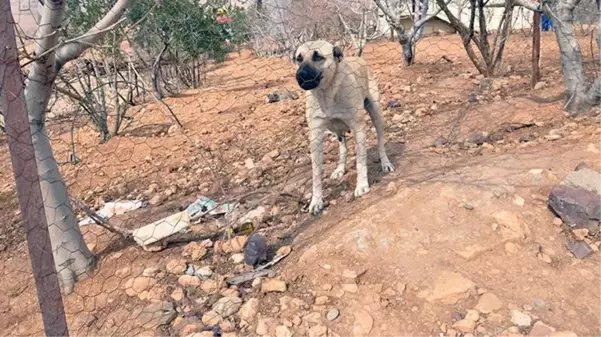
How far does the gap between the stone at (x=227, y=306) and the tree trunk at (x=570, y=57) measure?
3586 mm

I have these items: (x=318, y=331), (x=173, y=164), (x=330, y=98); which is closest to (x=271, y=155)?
(x=173, y=164)

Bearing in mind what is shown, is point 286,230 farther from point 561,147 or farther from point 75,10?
point 75,10

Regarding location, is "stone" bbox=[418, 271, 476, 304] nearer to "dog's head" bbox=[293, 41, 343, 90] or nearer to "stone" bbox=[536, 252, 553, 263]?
"stone" bbox=[536, 252, 553, 263]

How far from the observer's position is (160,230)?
3.09 meters

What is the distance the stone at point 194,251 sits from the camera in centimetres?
291

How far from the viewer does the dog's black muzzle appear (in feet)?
9.31

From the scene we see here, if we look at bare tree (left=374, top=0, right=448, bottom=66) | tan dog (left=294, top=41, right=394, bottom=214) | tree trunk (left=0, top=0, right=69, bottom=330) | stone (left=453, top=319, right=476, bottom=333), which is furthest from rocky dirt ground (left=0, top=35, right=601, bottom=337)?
bare tree (left=374, top=0, right=448, bottom=66)

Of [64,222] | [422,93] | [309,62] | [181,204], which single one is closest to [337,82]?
[309,62]

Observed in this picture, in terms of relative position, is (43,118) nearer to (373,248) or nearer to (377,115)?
(373,248)

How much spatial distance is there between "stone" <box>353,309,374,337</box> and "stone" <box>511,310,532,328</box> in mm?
610

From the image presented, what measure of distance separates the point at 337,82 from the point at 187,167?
6.95 ft

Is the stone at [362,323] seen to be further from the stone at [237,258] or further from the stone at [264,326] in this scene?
the stone at [237,258]

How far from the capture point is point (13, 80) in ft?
5.16

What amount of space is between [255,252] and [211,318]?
0.48m
